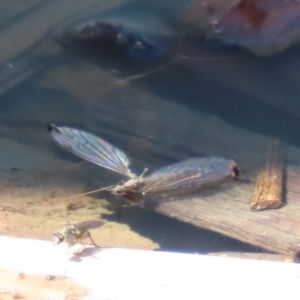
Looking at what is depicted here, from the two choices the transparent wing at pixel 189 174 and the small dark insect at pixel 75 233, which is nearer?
the small dark insect at pixel 75 233

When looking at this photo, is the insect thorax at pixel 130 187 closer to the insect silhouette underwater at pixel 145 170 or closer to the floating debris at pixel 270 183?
the insect silhouette underwater at pixel 145 170

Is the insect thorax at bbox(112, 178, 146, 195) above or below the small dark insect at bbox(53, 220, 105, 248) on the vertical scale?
above

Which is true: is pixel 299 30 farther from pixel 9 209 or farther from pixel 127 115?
pixel 9 209

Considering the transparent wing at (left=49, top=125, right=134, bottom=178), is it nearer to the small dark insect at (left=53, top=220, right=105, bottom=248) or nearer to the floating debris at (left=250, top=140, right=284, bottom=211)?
the small dark insect at (left=53, top=220, right=105, bottom=248)

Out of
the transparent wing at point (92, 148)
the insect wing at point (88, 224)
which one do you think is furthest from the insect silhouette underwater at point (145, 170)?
the insect wing at point (88, 224)

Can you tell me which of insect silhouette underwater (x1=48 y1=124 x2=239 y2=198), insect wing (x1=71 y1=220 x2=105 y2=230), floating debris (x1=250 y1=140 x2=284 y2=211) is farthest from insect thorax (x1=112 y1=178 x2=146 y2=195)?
floating debris (x1=250 y1=140 x2=284 y2=211)

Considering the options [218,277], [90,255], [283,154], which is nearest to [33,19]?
[283,154]
